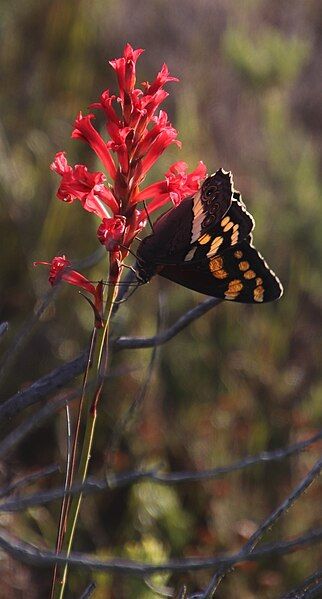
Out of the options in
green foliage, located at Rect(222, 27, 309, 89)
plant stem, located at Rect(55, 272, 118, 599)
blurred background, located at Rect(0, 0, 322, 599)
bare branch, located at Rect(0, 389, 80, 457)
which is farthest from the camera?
green foliage, located at Rect(222, 27, 309, 89)

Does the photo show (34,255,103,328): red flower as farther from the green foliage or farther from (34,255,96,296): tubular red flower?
the green foliage

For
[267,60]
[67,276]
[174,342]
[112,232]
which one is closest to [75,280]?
[67,276]

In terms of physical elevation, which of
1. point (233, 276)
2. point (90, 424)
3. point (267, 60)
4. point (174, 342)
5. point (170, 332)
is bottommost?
point (90, 424)

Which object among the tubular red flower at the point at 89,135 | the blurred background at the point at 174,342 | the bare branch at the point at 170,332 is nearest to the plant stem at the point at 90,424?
the bare branch at the point at 170,332

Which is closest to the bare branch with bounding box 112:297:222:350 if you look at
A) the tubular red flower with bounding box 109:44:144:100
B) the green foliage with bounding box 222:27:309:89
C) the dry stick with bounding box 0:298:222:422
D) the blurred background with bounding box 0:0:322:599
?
the dry stick with bounding box 0:298:222:422

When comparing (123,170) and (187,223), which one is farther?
(187,223)

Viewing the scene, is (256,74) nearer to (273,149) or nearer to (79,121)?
(273,149)

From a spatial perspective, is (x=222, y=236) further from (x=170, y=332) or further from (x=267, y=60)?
(x=267, y=60)
